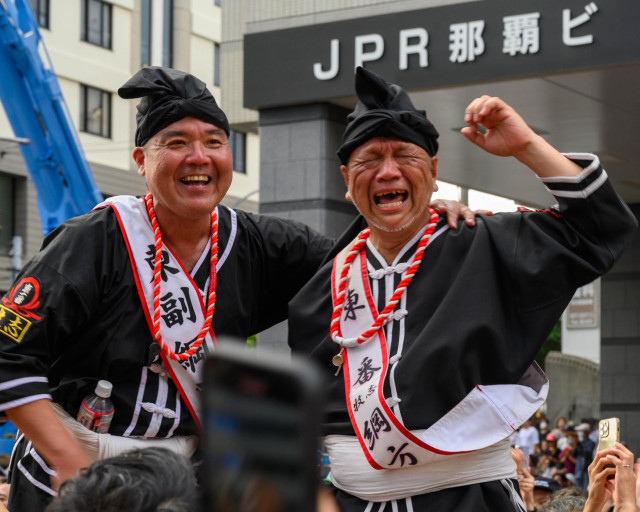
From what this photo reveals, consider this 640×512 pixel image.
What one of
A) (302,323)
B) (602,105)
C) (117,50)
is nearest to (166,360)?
(302,323)

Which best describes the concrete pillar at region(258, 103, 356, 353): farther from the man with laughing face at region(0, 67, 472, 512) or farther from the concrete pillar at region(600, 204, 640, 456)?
the concrete pillar at region(600, 204, 640, 456)

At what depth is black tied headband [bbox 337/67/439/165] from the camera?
297 cm

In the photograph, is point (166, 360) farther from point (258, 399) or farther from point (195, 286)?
point (258, 399)

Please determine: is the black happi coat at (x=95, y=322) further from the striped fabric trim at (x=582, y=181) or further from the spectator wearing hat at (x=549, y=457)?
the spectator wearing hat at (x=549, y=457)

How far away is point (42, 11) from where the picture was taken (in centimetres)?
2539

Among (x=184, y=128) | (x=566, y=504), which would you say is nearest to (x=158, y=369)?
(x=184, y=128)

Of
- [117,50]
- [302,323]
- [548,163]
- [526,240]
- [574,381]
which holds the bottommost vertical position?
[574,381]

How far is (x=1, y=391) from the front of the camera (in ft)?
9.66

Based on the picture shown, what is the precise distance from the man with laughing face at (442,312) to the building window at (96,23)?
81.2 feet

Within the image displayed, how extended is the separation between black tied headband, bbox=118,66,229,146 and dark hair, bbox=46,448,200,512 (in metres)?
1.71

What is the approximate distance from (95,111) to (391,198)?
24721mm

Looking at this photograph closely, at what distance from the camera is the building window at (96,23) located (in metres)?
26.5

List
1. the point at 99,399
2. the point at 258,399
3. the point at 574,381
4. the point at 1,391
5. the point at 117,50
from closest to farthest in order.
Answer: the point at 258,399, the point at 1,391, the point at 99,399, the point at 117,50, the point at 574,381

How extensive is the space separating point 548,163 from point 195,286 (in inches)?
46.3
